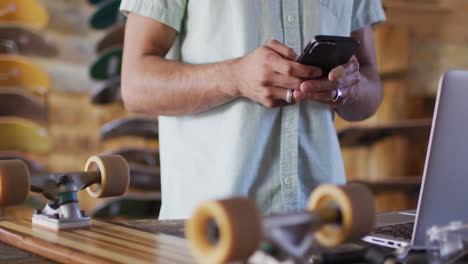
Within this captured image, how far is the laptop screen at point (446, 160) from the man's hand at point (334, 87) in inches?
16.0

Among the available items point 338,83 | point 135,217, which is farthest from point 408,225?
point 135,217

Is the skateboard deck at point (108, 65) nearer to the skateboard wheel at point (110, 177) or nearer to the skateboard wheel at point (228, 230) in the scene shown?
the skateboard wheel at point (110, 177)

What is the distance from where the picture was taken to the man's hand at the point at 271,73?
1.27 metres

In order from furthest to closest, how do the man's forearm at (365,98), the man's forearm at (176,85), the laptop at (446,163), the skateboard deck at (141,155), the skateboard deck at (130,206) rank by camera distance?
the skateboard deck at (141,155) → the skateboard deck at (130,206) → the man's forearm at (365,98) → the man's forearm at (176,85) → the laptop at (446,163)

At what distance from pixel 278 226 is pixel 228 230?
0.08 m

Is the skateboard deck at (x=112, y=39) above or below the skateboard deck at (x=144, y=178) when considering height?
above

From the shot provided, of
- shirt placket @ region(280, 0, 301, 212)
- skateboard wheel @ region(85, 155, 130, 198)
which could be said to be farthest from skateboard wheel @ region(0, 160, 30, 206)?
shirt placket @ region(280, 0, 301, 212)

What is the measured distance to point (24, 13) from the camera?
2.75m

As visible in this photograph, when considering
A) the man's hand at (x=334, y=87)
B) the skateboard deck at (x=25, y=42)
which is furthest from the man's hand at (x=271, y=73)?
the skateboard deck at (x=25, y=42)

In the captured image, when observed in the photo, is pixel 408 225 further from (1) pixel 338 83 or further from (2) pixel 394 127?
(2) pixel 394 127

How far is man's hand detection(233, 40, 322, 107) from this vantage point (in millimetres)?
1267

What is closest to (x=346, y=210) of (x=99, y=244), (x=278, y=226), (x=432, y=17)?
(x=278, y=226)

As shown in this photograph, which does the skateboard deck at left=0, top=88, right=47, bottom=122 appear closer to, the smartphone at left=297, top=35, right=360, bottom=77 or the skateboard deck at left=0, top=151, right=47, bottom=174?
the skateboard deck at left=0, top=151, right=47, bottom=174

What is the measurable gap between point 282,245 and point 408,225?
2.44 feet
